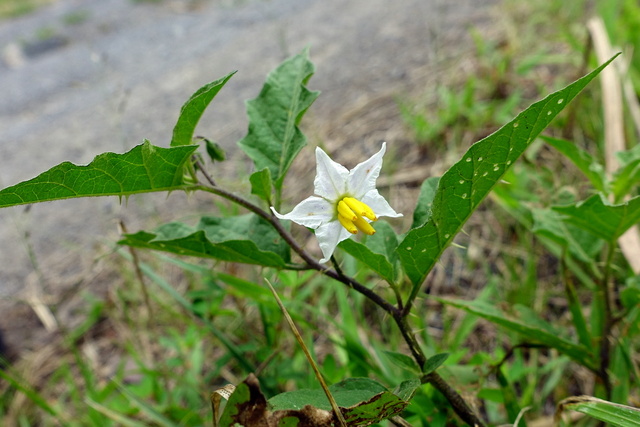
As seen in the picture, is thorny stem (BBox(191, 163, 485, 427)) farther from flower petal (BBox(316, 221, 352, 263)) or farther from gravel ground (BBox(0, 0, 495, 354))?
gravel ground (BBox(0, 0, 495, 354))

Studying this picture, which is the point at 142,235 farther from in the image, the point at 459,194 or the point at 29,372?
the point at 29,372

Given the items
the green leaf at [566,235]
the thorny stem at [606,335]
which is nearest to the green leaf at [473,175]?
the green leaf at [566,235]

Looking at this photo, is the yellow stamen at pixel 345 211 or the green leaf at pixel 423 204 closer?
the yellow stamen at pixel 345 211

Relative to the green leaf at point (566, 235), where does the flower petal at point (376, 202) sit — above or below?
above

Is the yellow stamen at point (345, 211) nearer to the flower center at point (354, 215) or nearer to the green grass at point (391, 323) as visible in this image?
the flower center at point (354, 215)

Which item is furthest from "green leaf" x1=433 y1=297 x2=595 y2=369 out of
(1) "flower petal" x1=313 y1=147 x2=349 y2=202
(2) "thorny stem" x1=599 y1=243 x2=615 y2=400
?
(1) "flower petal" x1=313 y1=147 x2=349 y2=202

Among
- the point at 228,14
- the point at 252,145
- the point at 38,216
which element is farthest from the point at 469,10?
the point at 252,145

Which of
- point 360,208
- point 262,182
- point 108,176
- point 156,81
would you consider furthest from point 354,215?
point 156,81
